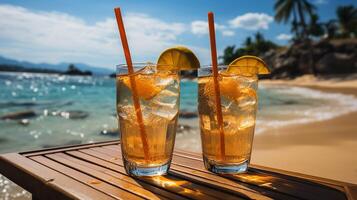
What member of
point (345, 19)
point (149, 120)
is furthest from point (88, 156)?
point (345, 19)

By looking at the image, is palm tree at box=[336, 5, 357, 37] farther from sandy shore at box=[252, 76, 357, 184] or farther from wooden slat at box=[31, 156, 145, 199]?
wooden slat at box=[31, 156, 145, 199]

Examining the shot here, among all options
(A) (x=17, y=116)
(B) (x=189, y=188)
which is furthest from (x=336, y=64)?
(B) (x=189, y=188)

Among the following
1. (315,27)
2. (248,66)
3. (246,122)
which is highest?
(315,27)

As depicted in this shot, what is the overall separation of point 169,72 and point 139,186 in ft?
1.65

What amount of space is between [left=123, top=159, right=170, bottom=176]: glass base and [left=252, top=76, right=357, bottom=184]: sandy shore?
2414 millimetres

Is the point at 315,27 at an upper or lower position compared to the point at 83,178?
upper

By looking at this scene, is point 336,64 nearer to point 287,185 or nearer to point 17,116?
point 17,116

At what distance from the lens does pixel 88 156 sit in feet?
5.57

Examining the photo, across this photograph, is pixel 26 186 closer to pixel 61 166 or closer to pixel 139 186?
pixel 61 166

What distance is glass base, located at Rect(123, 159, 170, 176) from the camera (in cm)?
138

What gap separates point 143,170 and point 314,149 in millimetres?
3786

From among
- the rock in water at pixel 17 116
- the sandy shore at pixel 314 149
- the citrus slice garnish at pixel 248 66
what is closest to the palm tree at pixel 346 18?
the sandy shore at pixel 314 149

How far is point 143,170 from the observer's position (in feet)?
4.55

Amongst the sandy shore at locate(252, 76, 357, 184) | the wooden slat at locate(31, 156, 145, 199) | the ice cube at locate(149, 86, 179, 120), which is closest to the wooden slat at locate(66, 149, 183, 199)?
the wooden slat at locate(31, 156, 145, 199)
